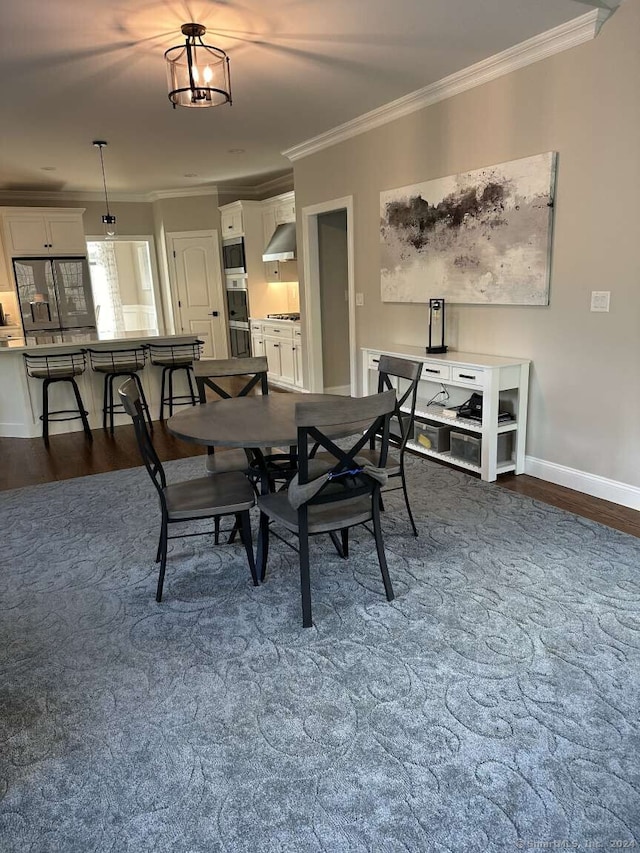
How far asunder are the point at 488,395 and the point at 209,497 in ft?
6.83

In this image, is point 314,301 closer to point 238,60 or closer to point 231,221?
point 231,221

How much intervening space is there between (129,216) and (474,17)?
7.22 metres

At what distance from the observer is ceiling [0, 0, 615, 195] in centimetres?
305

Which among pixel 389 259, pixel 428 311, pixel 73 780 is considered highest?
pixel 389 259

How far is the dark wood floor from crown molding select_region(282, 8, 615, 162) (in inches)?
105

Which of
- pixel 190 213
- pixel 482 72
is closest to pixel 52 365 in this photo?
pixel 190 213

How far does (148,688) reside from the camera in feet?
6.97

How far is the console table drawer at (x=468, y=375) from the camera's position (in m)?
3.96

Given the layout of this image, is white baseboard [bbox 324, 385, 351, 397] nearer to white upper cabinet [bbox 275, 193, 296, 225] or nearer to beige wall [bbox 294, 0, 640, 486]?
white upper cabinet [bbox 275, 193, 296, 225]

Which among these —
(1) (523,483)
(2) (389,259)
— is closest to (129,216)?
(2) (389,259)

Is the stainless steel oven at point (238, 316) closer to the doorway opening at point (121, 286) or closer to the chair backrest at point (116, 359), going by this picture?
the doorway opening at point (121, 286)

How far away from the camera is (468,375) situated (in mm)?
4070

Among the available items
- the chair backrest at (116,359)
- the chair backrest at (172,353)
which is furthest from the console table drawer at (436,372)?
the chair backrest at (116,359)

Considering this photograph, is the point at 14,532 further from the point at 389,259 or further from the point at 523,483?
the point at 389,259
